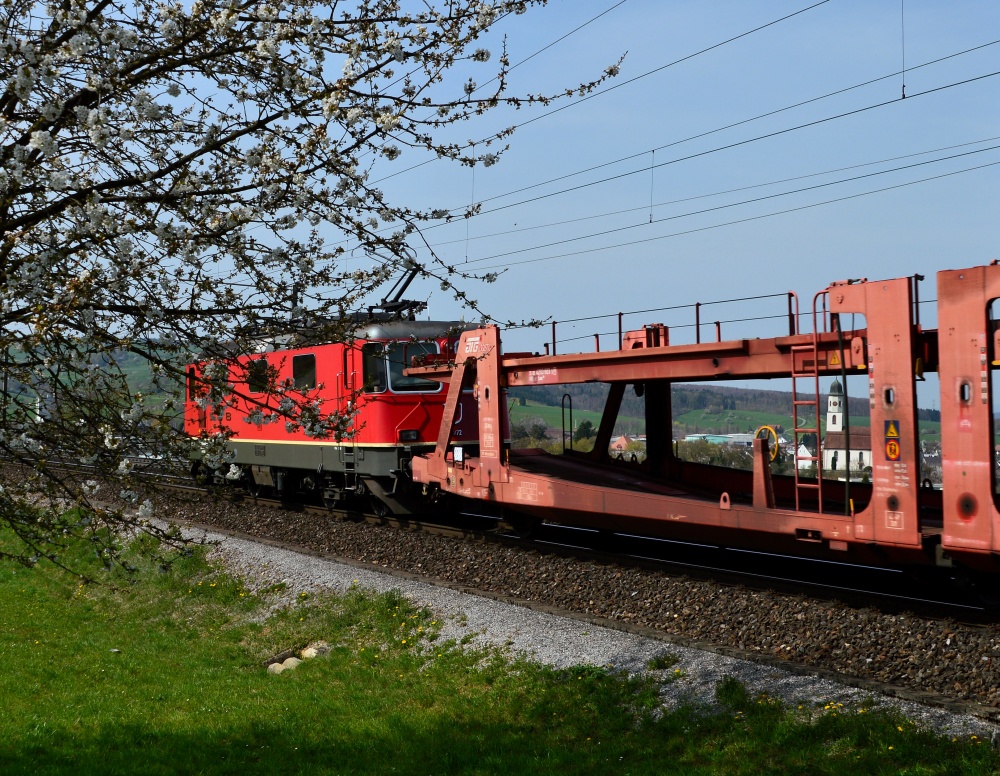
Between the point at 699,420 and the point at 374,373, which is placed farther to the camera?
the point at 699,420

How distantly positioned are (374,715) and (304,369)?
10.0 meters

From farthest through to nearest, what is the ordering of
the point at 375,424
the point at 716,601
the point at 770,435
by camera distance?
the point at 375,424, the point at 770,435, the point at 716,601

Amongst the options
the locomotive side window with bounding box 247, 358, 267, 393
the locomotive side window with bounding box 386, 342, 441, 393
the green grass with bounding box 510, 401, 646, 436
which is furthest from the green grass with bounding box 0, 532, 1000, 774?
the green grass with bounding box 510, 401, 646, 436

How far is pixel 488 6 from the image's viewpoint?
5324mm

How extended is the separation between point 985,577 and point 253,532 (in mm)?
11519

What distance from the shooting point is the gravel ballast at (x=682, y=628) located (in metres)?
7.26

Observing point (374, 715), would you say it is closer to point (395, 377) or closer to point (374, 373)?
point (374, 373)

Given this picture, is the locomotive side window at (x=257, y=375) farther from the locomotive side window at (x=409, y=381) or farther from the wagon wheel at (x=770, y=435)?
the locomotive side window at (x=409, y=381)

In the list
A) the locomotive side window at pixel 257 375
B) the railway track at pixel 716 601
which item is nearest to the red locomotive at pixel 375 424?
the railway track at pixel 716 601

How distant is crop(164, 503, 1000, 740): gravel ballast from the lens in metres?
7.26

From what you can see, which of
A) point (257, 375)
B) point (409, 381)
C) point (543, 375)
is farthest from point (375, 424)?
point (257, 375)

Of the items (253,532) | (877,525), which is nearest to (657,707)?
(877,525)

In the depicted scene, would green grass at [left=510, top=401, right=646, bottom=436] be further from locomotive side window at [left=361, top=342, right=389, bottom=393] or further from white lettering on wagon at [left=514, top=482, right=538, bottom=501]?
white lettering on wagon at [left=514, top=482, right=538, bottom=501]

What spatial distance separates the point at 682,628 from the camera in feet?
30.3
